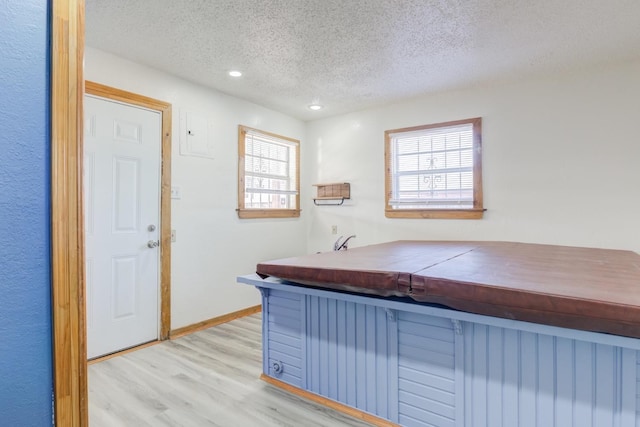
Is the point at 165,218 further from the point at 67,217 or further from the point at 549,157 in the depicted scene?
the point at 549,157

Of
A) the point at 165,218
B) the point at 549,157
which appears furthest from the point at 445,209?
the point at 165,218

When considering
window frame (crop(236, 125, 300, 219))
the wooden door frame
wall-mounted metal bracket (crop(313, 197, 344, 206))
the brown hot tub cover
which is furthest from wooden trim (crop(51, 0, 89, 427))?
wall-mounted metal bracket (crop(313, 197, 344, 206))

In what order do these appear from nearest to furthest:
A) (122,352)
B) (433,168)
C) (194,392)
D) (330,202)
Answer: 1. (194,392)
2. (122,352)
3. (433,168)
4. (330,202)

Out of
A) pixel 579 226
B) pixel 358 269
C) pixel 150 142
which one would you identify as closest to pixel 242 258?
pixel 150 142

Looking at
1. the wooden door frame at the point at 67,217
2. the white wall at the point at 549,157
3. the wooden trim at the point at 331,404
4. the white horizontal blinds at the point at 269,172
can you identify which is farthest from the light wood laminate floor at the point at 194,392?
the white wall at the point at 549,157

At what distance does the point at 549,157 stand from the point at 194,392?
371 cm

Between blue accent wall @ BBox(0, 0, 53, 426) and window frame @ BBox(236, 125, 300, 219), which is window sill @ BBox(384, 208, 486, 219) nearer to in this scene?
window frame @ BBox(236, 125, 300, 219)

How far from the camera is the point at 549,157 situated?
3.35 m

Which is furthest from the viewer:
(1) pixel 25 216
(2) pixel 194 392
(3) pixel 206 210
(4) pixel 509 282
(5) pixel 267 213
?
(5) pixel 267 213

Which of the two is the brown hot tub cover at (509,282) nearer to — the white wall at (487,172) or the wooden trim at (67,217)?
the white wall at (487,172)

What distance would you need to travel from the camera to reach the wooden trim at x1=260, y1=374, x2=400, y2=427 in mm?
1854

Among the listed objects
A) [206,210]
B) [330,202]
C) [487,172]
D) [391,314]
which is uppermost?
[487,172]

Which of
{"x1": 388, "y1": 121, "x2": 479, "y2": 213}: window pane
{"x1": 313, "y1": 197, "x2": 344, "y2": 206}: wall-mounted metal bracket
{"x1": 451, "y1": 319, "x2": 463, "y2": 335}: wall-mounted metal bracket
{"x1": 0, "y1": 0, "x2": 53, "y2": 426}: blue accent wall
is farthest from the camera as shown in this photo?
{"x1": 313, "y1": 197, "x2": 344, "y2": 206}: wall-mounted metal bracket

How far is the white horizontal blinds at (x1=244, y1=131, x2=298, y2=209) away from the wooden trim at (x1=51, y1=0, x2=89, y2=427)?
3115 millimetres
